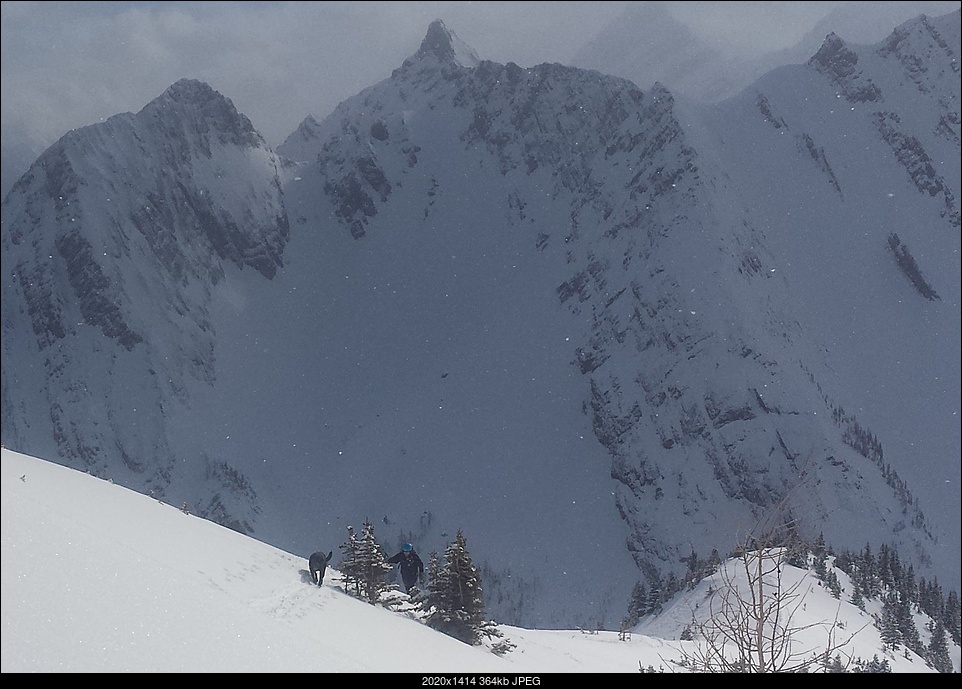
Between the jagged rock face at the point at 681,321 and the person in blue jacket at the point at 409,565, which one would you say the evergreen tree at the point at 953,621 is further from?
the jagged rock face at the point at 681,321

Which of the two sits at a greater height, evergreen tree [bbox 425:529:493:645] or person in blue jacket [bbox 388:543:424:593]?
person in blue jacket [bbox 388:543:424:593]

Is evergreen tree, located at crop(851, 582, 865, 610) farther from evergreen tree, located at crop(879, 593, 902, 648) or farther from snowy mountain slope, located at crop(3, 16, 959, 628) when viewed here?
snowy mountain slope, located at crop(3, 16, 959, 628)

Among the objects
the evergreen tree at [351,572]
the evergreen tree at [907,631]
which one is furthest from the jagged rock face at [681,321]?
the evergreen tree at [351,572]

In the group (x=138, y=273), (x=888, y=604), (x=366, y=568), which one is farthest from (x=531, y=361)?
(x=366, y=568)

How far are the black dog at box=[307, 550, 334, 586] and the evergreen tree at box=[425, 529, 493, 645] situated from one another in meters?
1.69

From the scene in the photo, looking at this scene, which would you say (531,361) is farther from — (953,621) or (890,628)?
(890,628)

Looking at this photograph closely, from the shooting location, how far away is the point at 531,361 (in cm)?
15050

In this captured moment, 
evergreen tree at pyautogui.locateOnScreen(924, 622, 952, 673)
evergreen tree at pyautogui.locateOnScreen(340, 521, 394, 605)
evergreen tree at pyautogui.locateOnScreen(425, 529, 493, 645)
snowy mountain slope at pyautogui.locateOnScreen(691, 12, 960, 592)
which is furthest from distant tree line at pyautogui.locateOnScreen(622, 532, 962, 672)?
snowy mountain slope at pyautogui.locateOnScreen(691, 12, 960, 592)

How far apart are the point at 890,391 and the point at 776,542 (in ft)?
489

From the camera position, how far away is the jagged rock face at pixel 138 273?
51625mm

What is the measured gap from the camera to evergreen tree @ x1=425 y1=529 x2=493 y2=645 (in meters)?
9.75

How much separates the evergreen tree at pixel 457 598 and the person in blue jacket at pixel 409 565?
0.47 m

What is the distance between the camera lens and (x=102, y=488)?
800 centimetres

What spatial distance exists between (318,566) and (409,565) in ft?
6.96
